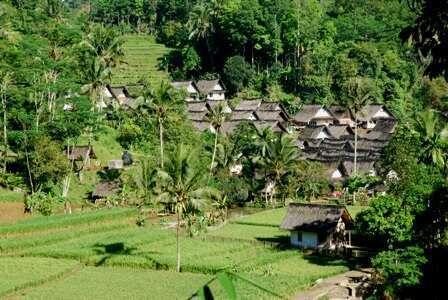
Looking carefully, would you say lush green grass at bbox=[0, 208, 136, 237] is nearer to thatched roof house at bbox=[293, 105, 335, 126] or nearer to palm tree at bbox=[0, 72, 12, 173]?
palm tree at bbox=[0, 72, 12, 173]

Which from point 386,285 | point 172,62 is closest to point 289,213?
point 386,285

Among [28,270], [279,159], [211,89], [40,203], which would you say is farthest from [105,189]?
[211,89]

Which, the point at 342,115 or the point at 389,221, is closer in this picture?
the point at 389,221

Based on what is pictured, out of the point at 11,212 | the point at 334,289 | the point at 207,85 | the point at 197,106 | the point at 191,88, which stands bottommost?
the point at 334,289

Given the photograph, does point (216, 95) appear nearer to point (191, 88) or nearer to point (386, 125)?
point (191, 88)

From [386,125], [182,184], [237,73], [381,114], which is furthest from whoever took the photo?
[237,73]

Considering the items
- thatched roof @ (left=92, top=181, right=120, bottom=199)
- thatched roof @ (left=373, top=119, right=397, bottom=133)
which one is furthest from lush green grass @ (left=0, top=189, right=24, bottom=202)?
thatched roof @ (left=373, top=119, right=397, bottom=133)

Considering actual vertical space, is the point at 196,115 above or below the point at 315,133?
above
